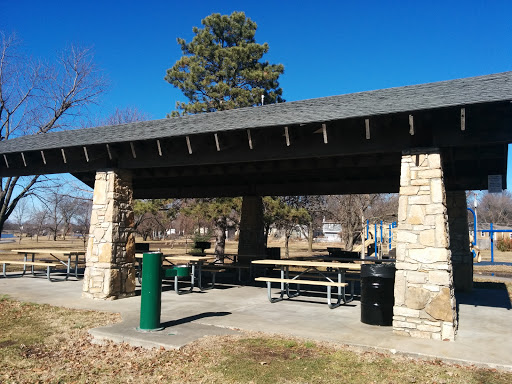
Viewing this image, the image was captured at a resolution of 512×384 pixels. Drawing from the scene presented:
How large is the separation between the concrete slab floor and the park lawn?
0.82ft

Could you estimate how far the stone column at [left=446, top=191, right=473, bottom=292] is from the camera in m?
10.5

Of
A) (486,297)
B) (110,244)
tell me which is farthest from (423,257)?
(110,244)

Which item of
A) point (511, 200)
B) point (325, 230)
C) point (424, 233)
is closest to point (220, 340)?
point (424, 233)

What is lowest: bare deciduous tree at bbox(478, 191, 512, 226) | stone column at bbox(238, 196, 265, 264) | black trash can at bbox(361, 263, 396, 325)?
black trash can at bbox(361, 263, 396, 325)

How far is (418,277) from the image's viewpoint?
233 inches

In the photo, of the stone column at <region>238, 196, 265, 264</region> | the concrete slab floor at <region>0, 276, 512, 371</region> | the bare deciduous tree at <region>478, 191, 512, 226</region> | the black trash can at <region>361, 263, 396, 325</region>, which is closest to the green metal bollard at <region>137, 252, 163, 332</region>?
the concrete slab floor at <region>0, 276, 512, 371</region>

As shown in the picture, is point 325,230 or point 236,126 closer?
point 236,126

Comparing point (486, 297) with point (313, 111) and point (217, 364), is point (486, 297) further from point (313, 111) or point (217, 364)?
point (217, 364)

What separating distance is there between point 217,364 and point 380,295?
307cm

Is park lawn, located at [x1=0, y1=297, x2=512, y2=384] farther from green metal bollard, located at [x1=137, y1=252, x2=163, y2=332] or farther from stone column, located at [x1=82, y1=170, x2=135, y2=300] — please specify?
stone column, located at [x1=82, y1=170, x2=135, y2=300]

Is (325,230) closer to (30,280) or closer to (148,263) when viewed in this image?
(30,280)

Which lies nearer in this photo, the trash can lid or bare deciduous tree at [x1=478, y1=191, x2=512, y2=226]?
the trash can lid

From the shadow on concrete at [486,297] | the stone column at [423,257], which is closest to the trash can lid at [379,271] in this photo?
the stone column at [423,257]

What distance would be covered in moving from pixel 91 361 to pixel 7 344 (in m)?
1.48
